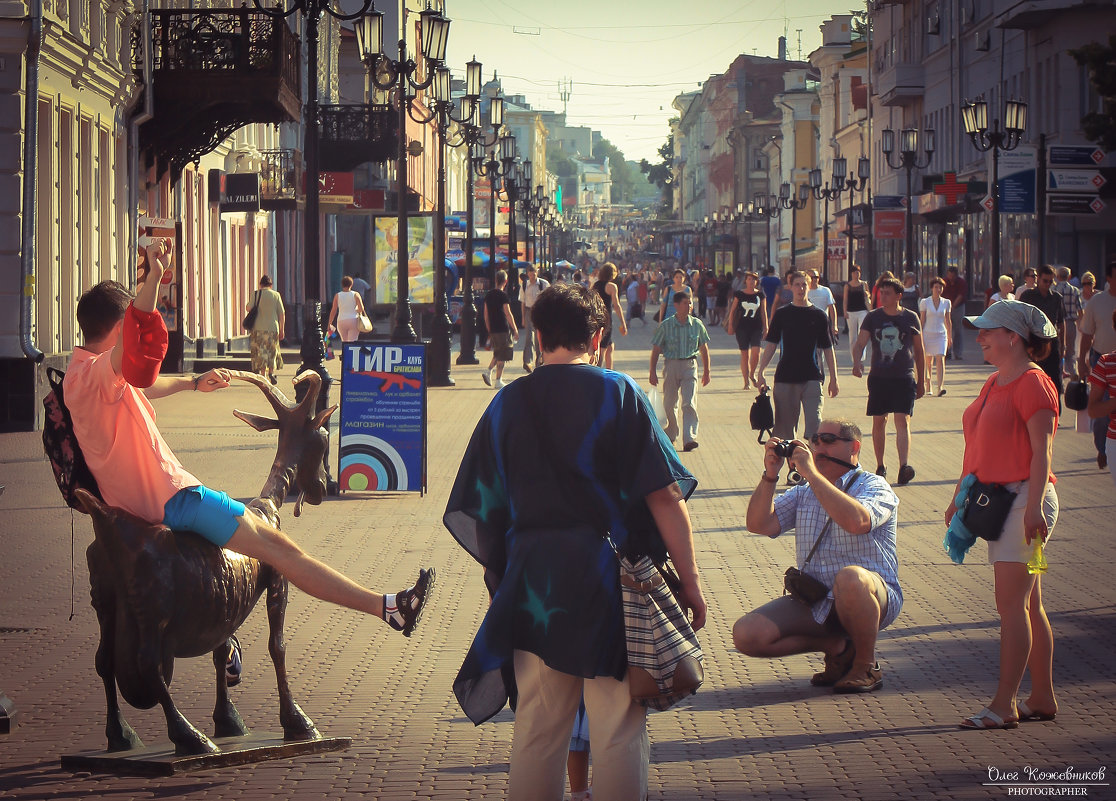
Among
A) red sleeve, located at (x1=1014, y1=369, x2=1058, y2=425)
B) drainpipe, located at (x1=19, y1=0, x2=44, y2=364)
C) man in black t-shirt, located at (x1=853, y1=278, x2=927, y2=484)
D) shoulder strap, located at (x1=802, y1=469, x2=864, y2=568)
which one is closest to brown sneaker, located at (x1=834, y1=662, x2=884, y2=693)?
shoulder strap, located at (x1=802, y1=469, x2=864, y2=568)

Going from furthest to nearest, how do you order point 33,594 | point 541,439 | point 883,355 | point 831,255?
1. point 831,255
2. point 883,355
3. point 33,594
4. point 541,439

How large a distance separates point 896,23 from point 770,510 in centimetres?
5829

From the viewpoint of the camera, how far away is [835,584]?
6.94 meters

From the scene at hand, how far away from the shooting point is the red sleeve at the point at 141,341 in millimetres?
5359

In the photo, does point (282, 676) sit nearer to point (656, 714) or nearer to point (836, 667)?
point (656, 714)

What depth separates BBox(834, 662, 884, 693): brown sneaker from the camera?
22.9 ft

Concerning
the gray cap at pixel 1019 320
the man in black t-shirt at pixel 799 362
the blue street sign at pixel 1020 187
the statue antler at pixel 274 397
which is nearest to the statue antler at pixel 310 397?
the statue antler at pixel 274 397

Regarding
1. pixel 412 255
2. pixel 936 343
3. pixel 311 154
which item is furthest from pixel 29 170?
pixel 936 343

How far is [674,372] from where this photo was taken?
1639cm

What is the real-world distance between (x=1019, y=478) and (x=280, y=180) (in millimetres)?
31049

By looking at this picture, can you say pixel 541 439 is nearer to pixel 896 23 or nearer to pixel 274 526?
pixel 274 526

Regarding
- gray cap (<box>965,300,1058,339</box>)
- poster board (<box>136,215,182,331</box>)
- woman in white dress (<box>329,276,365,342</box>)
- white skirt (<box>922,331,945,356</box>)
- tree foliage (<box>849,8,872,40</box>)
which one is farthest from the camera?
tree foliage (<box>849,8,872,40</box>)

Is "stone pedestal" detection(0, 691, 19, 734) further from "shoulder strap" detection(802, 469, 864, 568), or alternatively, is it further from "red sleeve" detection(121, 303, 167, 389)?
"shoulder strap" detection(802, 469, 864, 568)

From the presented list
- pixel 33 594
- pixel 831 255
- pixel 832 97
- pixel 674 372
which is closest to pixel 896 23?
pixel 831 255
